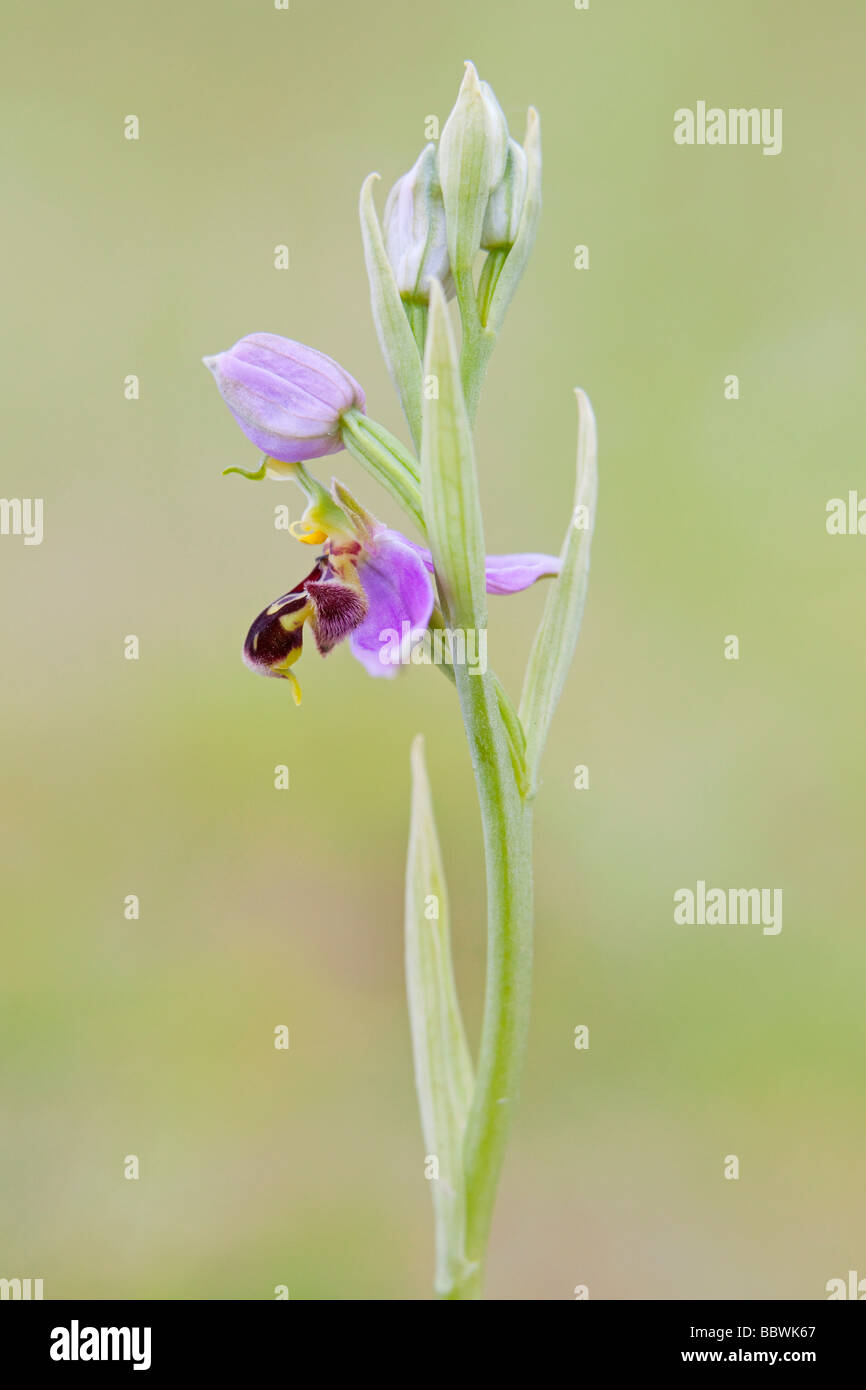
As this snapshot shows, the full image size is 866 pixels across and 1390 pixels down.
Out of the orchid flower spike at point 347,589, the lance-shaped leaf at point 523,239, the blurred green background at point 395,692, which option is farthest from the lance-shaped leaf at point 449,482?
the blurred green background at point 395,692

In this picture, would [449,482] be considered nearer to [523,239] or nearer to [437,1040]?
[523,239]

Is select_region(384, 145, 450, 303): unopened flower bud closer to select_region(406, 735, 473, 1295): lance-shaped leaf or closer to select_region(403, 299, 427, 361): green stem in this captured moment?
select_region(403, 299, 427, 361): green stem

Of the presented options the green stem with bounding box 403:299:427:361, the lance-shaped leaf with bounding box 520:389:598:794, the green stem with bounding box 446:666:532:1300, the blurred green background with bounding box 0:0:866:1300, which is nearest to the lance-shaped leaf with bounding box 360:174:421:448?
the green stem with bounding box 403:299:427:361

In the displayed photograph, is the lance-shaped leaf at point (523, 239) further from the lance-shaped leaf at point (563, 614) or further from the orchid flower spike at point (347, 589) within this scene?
the orchid flower spike at point (347, 589)

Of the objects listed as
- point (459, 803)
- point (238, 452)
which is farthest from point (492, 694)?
point (238, 452)

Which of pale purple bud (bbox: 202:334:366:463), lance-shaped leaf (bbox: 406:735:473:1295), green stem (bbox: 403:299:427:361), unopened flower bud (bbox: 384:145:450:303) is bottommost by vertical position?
lance-shaped leaf (bbox: 406:735:473:1295)
